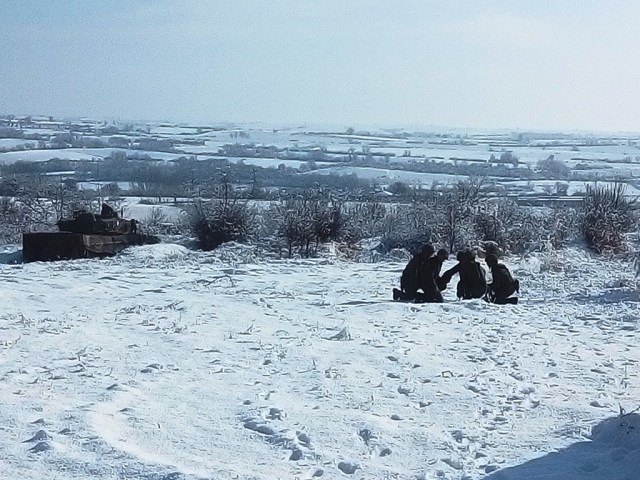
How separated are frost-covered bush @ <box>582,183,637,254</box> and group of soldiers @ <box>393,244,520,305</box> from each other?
1259 centimetres

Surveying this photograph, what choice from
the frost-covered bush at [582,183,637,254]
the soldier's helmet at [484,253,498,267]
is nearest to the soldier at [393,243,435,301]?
the soldier's helmet at [484,253,498,267]

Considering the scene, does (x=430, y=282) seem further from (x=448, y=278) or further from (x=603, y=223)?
(x=603, y=223)

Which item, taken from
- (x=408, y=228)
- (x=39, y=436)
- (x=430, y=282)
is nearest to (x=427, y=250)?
(x=430, y=282)

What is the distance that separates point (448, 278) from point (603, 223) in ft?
45.0

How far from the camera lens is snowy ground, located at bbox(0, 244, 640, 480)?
18.9 feet

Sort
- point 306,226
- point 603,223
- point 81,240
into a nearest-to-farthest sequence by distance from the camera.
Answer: point 81,240 < point 306,226 < point 603,223

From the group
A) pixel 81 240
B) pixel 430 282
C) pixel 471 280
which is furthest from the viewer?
pixel 81 240

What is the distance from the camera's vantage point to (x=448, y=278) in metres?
13.9

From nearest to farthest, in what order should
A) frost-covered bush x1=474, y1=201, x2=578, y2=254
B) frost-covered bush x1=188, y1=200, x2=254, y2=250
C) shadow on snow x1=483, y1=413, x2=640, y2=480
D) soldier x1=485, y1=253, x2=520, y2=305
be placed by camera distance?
shadow on snow x1=483, y1=413, x2=640, y2=480, soldier x1=485, y1=253, x2=520, y2=305, frost-covered bush x1=474, y1=201, x2=578, y2=254, frost-covered bush x1=188, y1=200, x2=254, y2=250

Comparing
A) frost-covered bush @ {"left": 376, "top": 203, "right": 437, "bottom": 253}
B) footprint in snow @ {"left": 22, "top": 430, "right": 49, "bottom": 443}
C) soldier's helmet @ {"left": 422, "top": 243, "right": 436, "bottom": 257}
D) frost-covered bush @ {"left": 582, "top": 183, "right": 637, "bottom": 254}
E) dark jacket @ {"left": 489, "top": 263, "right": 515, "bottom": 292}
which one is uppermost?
soldier's helmet @ {"left": 422, "top": 243, "right": 436, "bottom": 257}

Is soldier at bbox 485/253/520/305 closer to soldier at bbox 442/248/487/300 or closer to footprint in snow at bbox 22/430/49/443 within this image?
soldier at bbox 442/248/487/300

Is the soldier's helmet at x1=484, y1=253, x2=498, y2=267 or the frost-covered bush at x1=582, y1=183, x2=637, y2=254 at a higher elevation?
the soldier's helmet at x1=484, y1=253, x2=498, y2=267

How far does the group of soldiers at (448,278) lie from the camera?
44.0 ft

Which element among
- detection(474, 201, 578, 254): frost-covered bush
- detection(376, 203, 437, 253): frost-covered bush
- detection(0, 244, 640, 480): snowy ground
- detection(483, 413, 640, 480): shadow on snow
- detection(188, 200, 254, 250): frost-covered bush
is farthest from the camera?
detection(188, 200, 254, 250): frost-covered bush
